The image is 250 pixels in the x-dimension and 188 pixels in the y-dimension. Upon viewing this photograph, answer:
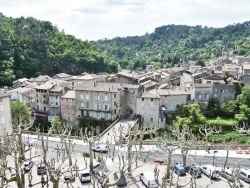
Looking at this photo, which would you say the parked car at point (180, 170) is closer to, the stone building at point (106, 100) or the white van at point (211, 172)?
the white van at point (211, 172)

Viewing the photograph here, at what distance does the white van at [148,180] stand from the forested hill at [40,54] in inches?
2855

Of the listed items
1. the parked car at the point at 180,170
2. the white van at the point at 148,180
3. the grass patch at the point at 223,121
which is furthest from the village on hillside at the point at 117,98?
the white van at the point at 148,180

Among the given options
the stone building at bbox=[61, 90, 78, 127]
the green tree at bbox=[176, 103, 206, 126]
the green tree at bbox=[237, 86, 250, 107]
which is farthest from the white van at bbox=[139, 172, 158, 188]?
the green tree at bbox=[237, 86, 250, 107]

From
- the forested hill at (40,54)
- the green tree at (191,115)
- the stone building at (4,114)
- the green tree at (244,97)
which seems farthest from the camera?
the forested hill at (40,54)

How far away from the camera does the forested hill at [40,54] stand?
104 metres

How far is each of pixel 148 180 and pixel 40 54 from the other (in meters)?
95.8

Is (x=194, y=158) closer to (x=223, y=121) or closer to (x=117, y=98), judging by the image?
(x=223, y=121)

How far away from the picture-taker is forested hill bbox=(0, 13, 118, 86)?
104312mm

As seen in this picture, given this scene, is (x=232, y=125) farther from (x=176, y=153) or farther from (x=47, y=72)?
(x=47, y=72)

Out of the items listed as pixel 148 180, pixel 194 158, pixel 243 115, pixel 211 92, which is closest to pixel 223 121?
pixel 243 115

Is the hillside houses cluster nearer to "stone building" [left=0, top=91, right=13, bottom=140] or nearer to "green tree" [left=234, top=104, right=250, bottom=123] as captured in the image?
"green tree" [left=234, top=104, right=250, bottom=123]

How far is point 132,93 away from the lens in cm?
6475

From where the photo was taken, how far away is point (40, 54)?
118 meters

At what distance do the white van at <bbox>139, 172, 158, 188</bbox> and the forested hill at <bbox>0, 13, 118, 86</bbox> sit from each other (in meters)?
72.5
